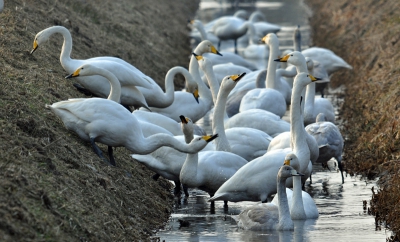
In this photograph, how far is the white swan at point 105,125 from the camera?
9.07 meters

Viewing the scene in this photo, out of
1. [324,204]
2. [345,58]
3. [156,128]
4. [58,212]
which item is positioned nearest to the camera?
[58,212]

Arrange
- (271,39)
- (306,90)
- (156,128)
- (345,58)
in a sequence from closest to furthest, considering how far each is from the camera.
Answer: (156,128) → (306,90) → (271,39) → (345,58)

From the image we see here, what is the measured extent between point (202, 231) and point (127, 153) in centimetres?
263

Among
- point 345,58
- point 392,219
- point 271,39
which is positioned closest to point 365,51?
point 345,58

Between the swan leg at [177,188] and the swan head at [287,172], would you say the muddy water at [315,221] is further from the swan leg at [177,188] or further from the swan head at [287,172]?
the swan head at [287,172]

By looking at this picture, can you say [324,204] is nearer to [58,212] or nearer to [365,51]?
[58,212]

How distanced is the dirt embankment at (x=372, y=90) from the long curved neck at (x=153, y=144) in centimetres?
216

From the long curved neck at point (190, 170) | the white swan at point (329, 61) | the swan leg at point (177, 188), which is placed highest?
the white swan at point (329, 61)

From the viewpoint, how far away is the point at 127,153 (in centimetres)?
1084

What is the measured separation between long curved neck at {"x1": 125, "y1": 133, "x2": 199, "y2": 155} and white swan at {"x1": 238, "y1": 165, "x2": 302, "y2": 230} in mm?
1120

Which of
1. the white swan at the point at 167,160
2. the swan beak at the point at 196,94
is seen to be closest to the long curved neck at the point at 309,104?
the swan beak at the point at 196,94

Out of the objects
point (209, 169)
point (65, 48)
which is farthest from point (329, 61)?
point (209, 169)

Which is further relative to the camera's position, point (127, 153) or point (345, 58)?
point (345, 58)

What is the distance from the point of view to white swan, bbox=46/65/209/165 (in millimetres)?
9070
